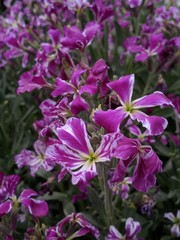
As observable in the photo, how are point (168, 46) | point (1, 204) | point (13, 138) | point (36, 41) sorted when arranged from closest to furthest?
1. point (1, 204)
2. point (168, 46)
3. point (13, 138)
4. point (36, 41)

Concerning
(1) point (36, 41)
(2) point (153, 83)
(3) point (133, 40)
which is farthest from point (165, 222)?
(1) point (36, 41)

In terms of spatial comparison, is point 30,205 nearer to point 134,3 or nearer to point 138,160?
point 138,160

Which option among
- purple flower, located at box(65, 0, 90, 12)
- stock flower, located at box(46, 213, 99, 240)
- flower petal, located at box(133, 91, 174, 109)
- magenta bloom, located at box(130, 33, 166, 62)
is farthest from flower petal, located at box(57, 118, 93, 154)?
purple flower, located at box(65, 0, 90, 12)

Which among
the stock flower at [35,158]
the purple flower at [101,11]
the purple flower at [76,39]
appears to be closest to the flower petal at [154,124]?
the purple flower at [76,39]

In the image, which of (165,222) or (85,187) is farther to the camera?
(165,222)

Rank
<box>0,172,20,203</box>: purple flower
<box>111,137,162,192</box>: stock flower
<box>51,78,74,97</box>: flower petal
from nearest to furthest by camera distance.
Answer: <box>111,137,162,192</box>: stock flower, <box>51,78,74,97</box>: flower petal, <box>0,172,20,203</box>: purple flower

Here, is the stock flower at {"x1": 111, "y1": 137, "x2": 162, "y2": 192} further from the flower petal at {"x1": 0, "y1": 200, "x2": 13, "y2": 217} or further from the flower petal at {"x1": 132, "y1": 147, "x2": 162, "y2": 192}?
the flower petal at {"x1": 0, "y1": 200, "x2": 13, "y2": 217}

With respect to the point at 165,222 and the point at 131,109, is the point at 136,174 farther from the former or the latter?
the point at 165,222
